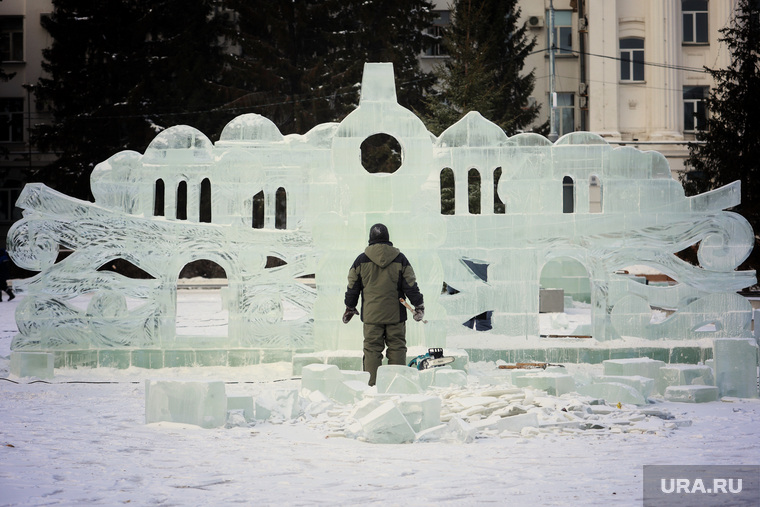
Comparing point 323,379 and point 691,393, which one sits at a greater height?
point 323,379

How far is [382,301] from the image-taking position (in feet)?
30.1

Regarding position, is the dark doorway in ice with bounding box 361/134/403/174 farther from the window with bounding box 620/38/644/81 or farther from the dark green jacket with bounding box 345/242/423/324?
the dark green jacket with bounding box 345/242/423/324

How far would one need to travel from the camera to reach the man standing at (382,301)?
30.1ft

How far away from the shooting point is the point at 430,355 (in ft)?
31.3

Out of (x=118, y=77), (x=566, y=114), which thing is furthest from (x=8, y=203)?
(x=566, y=114)

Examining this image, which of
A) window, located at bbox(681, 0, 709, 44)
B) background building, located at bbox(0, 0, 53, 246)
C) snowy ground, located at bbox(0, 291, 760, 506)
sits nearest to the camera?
snowy ground, located at bbox(0, 291, 760, 506)

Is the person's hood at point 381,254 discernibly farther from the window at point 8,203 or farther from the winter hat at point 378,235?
the window at point 8,203

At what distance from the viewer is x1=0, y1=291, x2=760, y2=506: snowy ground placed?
547 cm

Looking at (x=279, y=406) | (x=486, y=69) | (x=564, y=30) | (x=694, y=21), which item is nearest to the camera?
(x=279, y=406)

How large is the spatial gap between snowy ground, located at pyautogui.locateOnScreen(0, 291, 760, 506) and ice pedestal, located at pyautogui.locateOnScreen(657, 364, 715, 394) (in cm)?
40

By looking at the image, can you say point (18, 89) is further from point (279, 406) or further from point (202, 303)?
point (279, 406)

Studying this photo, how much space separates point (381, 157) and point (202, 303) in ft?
30.4

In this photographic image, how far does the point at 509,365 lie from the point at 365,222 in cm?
233

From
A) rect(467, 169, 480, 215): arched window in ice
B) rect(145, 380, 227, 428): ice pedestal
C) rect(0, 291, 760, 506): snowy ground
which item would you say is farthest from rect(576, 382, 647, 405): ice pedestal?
rect(467, 169, 480, 215): arched window in ice
